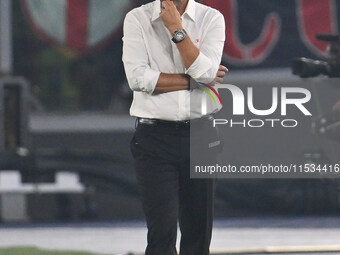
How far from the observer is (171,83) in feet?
17.1

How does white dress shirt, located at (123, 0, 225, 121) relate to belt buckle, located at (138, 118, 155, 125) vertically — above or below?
above

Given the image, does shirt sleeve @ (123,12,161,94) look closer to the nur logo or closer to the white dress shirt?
the white dress shirt

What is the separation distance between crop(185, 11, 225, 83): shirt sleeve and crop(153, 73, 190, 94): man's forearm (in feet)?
0.16

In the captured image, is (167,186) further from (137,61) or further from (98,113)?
(98,113)

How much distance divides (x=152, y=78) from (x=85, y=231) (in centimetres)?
521

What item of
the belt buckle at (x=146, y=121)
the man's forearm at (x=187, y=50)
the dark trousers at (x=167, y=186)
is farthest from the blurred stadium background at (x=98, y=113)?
the man's forearm at (x=187, y=50)

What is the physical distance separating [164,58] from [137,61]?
149mm

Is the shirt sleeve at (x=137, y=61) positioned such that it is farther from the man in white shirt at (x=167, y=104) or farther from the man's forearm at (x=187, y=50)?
the man's forearm at (x=187, y=50)

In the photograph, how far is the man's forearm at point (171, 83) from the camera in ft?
17.0

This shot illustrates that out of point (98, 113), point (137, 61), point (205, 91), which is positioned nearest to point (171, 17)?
point (137, 61)

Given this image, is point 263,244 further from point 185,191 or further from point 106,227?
point 185,191

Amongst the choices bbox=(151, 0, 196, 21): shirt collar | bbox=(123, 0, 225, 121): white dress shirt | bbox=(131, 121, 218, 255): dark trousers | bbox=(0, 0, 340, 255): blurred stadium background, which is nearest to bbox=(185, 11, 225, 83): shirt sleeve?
bbox=(123, 0, 225, 121): white dress shirt

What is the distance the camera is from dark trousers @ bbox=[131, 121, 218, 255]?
5223mm

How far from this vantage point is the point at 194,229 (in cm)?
539
